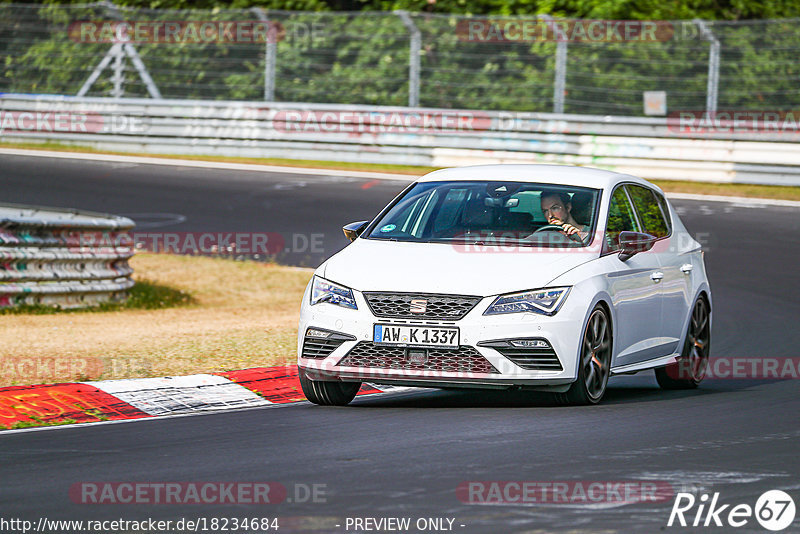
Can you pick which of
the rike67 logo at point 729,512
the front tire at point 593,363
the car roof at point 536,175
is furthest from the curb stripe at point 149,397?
the rike67 logo at point 729,512

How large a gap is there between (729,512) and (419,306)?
9.67 ft

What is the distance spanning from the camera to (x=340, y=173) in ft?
84.2

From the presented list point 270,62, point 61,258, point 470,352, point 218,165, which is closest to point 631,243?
point 470,352

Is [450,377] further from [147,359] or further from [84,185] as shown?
[84,185]

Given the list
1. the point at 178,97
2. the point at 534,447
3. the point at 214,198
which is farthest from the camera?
the point at 178,97

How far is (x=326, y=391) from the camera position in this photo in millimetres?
8945

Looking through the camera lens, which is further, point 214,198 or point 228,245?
point 214,198

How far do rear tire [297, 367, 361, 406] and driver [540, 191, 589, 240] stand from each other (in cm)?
175

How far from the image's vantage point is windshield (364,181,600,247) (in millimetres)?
9234

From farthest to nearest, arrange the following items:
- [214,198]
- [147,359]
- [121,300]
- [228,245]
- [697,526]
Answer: [214,198]
[228,245]
[121,300]
[147,359]
[697,526]

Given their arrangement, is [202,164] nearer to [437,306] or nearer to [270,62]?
[270,62]

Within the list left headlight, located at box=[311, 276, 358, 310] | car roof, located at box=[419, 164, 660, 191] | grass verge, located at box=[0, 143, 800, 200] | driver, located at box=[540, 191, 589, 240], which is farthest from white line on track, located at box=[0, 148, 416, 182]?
left headlight, located at box=[311, 276, 358, 310]

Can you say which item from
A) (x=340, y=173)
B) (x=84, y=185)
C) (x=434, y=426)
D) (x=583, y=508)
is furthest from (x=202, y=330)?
(x=340, y=173)

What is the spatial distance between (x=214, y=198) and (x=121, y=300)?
6995 millimetres
